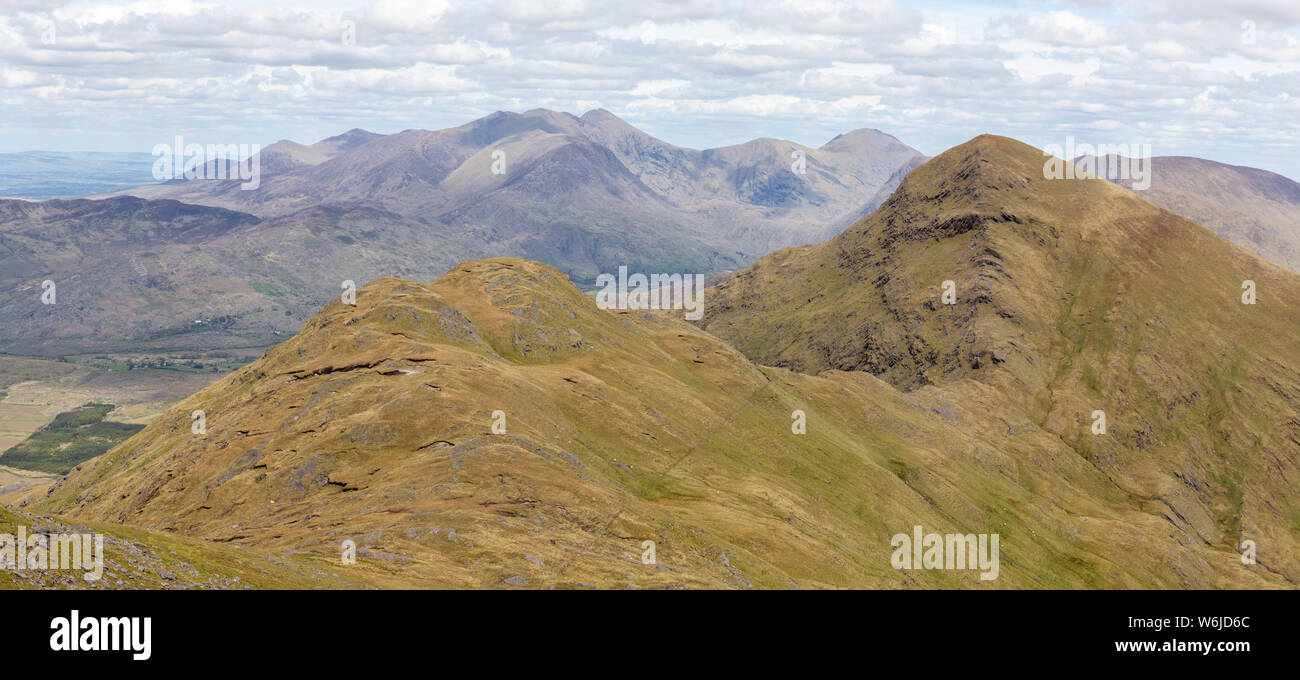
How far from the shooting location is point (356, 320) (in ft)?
561

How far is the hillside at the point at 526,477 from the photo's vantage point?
311 ft

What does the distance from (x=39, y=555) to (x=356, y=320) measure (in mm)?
122278

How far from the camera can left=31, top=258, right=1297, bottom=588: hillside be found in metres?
94.8

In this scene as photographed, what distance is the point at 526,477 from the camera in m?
110

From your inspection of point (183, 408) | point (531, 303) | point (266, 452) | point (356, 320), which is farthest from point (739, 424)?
point (183, 408)

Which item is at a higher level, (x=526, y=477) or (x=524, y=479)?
(x=526, y=477)
